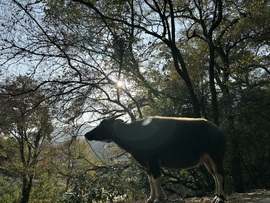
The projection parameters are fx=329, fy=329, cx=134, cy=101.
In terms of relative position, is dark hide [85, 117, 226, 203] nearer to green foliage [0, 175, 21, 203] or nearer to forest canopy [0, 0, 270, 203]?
forest canopy [0, 0, 270, 203]

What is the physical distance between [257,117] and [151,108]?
463 cm

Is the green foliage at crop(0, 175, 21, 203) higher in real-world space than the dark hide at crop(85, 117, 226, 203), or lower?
lower

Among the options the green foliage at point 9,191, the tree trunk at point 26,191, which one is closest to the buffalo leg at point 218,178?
the tree trunk at point 26,191

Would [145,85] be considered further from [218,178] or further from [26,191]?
[26,191]

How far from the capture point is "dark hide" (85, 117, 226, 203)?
22.4ft

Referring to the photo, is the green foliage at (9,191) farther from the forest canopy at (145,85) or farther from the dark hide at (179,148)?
the dark hide at (179,148)

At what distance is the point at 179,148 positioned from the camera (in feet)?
22.6

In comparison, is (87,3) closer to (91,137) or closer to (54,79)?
(54,79)

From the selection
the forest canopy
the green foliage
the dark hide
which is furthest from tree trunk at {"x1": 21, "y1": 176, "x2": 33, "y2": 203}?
the dark hide

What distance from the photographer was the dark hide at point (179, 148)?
6.82m

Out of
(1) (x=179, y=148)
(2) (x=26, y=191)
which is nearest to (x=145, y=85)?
(1) (x=179, y=148)

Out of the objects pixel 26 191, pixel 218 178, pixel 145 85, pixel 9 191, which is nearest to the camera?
pixel 218 178

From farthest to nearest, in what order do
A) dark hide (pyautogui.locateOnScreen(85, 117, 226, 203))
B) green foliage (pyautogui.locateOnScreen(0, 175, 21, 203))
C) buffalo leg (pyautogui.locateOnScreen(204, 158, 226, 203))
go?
green foliage (pyautogui.locateOnScreen(0, 175, 21, 203))
dark hide (pyautogui.locateOnScreen(85, 117, 226, 203))
buffalo leg (pyautogui.locateOnScreen(204, 158, 226, 203))

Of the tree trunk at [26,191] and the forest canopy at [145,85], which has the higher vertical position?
the forest canopy at [145,85]
